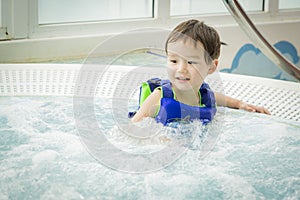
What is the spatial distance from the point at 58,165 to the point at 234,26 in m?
2.25

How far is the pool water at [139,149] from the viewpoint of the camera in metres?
1.96

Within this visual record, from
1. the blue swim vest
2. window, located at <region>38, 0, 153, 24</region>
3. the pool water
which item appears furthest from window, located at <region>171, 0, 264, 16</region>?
Answer: the blue swim vest

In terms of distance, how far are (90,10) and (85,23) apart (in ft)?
0.39

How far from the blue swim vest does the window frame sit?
106 centimetres

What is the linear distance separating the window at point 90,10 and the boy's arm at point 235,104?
4.14ft

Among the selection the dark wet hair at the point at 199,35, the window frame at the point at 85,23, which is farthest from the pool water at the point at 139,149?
the window frame at the point at 85,23

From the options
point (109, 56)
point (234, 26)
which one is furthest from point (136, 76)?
point (234, 26)

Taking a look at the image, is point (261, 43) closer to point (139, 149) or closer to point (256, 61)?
point (139, 149)

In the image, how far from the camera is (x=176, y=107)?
245 centimetres

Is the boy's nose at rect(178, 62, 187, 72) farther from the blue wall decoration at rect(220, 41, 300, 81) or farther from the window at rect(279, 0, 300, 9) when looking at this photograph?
the window at rect(279, 0, 300, 9)

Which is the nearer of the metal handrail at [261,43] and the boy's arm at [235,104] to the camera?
the metal handrail at [261,43]

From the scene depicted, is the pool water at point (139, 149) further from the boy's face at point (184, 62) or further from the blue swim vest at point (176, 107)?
the boy's face at point (184, 62)

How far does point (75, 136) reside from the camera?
2.51 m

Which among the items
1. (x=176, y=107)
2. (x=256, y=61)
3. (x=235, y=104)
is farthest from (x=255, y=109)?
(x=256, y=61)
